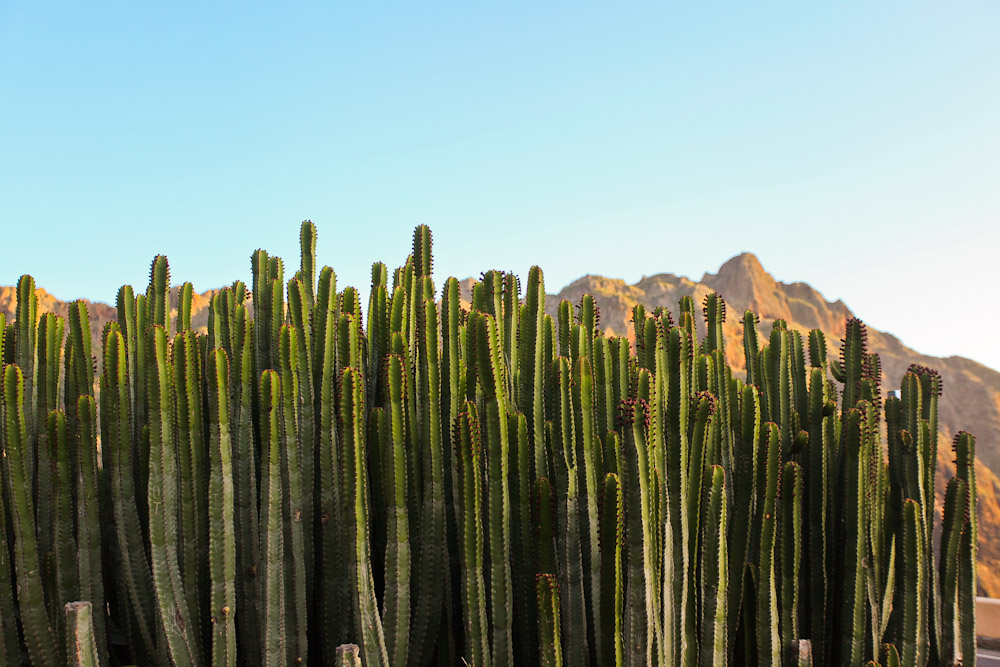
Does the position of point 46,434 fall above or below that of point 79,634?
above

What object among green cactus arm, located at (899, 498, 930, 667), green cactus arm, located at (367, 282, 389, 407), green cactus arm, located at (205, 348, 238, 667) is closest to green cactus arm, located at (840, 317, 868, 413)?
green cactus arm, located at (899, 498, 930, 667)

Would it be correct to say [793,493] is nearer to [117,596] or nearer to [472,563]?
[472,563]

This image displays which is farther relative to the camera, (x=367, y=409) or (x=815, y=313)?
(x=815, y=313)

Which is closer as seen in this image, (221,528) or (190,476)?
(221,528)

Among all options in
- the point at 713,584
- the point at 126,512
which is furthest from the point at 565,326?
the point at 126,512

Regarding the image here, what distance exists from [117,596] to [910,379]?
3724mm

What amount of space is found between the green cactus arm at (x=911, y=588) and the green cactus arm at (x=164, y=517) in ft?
9.50

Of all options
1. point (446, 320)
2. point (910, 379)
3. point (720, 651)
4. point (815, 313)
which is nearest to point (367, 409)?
point (446, 320)

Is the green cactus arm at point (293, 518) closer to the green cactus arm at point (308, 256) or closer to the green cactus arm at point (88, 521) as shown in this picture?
the green cactus arm at point (88, 521)

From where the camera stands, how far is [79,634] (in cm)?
221

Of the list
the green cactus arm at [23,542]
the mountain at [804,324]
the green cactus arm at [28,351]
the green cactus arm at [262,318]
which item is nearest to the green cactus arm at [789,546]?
the green cactus arm at [262,318]

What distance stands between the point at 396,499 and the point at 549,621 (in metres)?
0.61

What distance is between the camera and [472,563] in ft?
7.91

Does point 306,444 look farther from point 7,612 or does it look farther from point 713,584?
point 713,584
